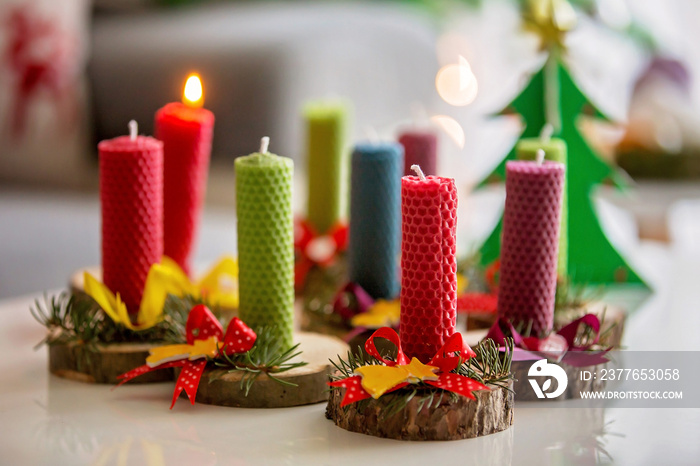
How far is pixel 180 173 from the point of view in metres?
1.15

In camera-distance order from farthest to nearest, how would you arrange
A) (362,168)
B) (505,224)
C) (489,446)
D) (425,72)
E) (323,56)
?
(425,72)
(323,56)
(362,168)
(505,224)
(489,446)

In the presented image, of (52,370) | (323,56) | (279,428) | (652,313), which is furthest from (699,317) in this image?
(323,56)

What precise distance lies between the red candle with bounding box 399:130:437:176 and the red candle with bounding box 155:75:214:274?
11.1 inches

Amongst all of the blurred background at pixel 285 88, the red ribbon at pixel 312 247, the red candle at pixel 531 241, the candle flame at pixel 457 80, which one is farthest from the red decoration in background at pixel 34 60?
the red candle at pixel 531 241

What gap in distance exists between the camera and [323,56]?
101 inches

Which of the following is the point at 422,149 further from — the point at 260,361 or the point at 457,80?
the point at 260,361

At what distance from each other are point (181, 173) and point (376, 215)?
0.88ft

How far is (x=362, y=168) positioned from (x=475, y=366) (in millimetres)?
357

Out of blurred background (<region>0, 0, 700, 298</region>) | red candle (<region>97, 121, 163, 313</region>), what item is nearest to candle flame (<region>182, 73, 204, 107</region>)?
red candle (<region>97, 121, 163, 313</region>)

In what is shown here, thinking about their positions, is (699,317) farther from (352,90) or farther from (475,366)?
(352,90)

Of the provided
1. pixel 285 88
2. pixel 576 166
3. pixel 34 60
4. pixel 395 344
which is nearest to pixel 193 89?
pixel 395 344

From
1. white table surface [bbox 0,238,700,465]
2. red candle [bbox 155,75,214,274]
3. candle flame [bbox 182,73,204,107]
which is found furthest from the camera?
red candle [bbox 155,75,214,274]

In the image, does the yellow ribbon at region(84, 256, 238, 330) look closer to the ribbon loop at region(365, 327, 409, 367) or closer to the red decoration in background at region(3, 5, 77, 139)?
the ribbon loop at region(365, 327, 409, 367)

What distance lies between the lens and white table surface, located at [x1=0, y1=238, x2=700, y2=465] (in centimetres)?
76
